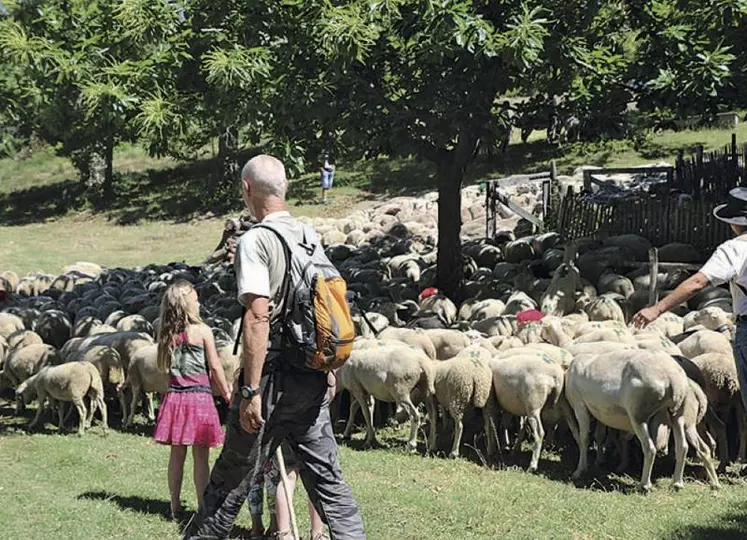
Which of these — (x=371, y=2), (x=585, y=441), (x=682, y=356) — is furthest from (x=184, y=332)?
(x=371, y=2)

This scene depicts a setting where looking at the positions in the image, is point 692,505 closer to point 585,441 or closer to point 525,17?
point 585,441

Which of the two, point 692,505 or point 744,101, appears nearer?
point 692,505

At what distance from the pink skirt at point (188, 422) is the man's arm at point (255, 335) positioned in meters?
2.24

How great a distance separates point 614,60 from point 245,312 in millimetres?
9710

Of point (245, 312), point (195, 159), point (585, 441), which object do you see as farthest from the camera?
point (195, 159)

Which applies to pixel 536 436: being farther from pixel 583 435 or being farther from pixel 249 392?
pixel 249 392

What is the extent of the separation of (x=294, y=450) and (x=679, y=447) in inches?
148

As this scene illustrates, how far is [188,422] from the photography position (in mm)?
6559

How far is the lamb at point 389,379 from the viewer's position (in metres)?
8.90

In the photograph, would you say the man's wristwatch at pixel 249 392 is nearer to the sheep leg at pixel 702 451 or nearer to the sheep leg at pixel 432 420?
the sheep leg at pixel 702 451

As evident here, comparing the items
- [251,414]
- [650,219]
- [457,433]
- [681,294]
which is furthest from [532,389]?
[650,219]

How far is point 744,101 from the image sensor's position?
42.3 feet

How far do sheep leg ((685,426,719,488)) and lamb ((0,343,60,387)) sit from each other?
7.53m

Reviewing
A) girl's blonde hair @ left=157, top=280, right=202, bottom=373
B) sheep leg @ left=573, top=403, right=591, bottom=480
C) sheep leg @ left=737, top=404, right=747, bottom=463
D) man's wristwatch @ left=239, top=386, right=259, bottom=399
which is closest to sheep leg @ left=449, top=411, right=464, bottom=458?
sheep leg @ left=573, top=403, right=591, bottom=480
